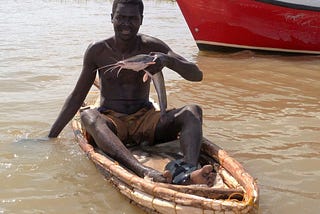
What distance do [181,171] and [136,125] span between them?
84 centimetres

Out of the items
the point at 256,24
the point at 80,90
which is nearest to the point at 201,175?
the point at 80,90

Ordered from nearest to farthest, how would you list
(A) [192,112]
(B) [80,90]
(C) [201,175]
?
(C) [201,175]
(A) [192,112]
(B) [80,90]

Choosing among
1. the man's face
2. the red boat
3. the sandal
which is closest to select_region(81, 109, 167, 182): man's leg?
the sandal

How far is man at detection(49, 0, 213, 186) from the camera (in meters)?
3.28

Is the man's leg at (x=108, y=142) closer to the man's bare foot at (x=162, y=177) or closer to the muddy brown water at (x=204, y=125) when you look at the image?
the man's bare foot at (x=162, y=177)

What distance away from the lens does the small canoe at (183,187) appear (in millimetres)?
2494

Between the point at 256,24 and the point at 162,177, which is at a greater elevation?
the point at 256,24

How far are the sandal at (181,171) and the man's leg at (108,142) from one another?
5.3 inches

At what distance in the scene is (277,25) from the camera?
8641 mm

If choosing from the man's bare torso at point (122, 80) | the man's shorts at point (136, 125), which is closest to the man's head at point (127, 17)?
the man's bare torso at point (122, 80)

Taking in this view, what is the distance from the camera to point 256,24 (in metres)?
8.62

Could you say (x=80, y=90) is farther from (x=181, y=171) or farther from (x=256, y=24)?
(x=256, y=24)

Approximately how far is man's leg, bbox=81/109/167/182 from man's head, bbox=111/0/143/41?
629 millimetres

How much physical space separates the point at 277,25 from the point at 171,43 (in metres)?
2.67
